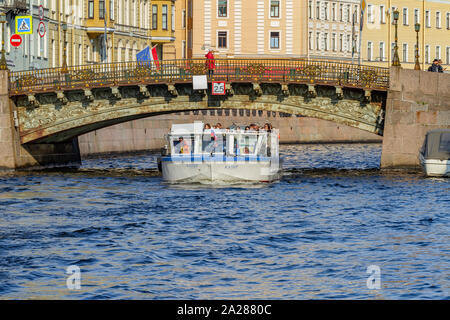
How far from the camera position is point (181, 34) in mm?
120062

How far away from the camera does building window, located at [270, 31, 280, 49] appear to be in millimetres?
117062

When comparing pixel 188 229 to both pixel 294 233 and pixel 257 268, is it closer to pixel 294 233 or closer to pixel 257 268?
pixel 294 233

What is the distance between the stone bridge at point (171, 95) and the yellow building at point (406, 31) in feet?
210

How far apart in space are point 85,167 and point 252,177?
17093 millimetres

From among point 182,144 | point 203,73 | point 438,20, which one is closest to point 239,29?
point 438,20

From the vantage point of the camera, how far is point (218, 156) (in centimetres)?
4919

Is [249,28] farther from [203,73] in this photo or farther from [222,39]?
[203,73]

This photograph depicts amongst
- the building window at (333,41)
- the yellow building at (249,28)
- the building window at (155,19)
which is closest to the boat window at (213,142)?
the building window at (155,19)

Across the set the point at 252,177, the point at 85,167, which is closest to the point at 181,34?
the point at 85,167

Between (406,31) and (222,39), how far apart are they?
24641mm

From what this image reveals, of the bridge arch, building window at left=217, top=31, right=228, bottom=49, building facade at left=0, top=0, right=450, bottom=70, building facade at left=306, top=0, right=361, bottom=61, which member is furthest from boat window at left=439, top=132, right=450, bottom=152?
building facade at left=306, top=0, right=361, bottom=61

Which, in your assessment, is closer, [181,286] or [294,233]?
[181,286]

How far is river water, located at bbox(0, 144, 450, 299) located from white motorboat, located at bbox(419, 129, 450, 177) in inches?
54.3
